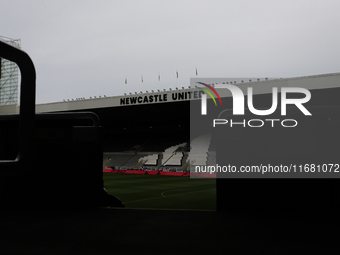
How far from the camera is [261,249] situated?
423 centimetres

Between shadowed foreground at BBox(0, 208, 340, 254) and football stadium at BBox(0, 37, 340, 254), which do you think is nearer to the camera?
shadowed foreground at BBox(0, 208, 340, 254)

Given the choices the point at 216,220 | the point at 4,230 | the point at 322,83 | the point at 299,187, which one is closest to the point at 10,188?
the point at 4,230

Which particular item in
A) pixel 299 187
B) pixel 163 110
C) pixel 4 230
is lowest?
Answer: pixel 4 230

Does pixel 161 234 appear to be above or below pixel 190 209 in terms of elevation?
above

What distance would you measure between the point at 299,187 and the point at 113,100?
37.6 metres

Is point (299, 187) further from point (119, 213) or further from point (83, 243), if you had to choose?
point (83, 243)

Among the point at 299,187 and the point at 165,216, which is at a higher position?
the point at 299,187

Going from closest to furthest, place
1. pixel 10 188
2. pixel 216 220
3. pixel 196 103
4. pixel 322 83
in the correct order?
1. pixel 216 220
2. pixel 10 188
3. pixel 322 83
4. pixel 196 103

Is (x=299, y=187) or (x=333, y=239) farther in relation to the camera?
(x=299, y=187)

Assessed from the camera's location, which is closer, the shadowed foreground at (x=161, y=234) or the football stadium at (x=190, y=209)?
the shadowed foreground at (x=161, y=234)

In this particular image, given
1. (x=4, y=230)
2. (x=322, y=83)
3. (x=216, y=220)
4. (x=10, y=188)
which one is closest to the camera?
(x=4, y=230)

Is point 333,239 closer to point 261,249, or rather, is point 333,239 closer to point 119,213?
point 261,249

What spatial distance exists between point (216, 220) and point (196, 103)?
35197 mm

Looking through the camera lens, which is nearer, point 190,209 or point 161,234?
point 161,234
